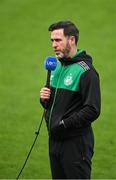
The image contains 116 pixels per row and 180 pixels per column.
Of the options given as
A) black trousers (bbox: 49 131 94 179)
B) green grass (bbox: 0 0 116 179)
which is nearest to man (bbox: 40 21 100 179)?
black trousers (bbox: 49 131 94 179)

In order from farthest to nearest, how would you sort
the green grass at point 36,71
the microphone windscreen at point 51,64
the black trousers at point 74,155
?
the green grass at point 36,71 < the microphone windscreen at point 51,64 < the black trousers at point 74,155

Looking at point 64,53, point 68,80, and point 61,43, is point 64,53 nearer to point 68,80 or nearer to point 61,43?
point 61,43

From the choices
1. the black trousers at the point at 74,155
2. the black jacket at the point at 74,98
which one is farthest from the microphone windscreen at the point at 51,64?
the black trousers at the point at 74,155

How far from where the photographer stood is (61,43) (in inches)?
161

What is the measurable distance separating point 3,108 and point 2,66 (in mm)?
999

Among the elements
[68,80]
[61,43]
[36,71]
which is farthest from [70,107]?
[36,71]

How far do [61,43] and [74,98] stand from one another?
38 centimetres

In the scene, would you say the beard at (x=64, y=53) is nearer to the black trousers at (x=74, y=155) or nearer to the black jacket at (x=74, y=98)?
the black jacket at (x=74, y=98)

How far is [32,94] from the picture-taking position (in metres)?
7.68

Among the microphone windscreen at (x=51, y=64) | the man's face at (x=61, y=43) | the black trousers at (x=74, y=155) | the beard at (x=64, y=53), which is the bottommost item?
the black trousers at (x=74, y=155)

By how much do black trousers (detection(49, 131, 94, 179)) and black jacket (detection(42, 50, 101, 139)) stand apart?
0.16 ft

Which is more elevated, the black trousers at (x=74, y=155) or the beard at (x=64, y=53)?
the beard at (x=64, y=53)

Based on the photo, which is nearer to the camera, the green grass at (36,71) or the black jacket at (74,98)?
the black jacket at (74,98)

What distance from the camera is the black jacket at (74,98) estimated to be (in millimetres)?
3987
